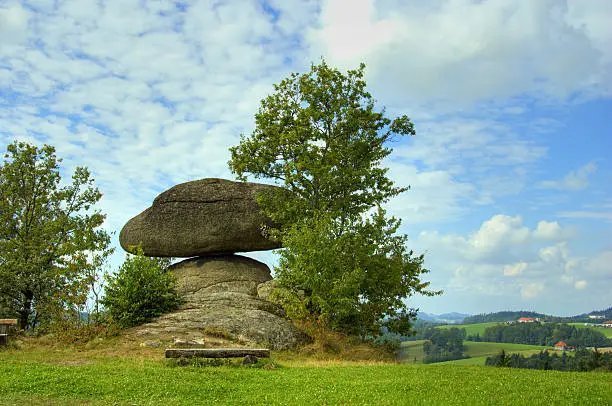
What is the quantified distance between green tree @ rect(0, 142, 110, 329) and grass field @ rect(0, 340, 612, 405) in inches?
573

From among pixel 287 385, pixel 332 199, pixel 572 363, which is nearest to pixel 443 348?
pixel 572 363

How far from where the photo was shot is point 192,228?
32562 millimetres

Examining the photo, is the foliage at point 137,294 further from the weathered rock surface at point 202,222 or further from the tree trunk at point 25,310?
the tree trunk at point 25,310

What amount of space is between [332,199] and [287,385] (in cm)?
1730

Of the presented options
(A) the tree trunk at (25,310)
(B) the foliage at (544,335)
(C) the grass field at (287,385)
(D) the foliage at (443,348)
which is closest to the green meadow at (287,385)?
(C) the grass field at (287,385)

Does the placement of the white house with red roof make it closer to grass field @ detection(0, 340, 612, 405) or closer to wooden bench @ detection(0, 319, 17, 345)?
grass field @ detection(0, 340, 612, 405)

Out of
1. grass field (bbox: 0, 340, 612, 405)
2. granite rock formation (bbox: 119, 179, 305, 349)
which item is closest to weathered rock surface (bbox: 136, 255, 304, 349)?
granite rock formation (bbox: 119, 179, 305, 349)

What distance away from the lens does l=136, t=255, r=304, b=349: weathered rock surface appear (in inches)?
910

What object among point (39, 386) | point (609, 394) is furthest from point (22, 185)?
point (609, 394)

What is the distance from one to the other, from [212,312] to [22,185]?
1766cm

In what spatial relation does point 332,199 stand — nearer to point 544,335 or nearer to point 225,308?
point 225,308

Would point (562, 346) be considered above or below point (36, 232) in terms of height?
below

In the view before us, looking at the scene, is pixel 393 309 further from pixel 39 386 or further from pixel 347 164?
pixel 39 386

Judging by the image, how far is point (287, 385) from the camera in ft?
45.7
